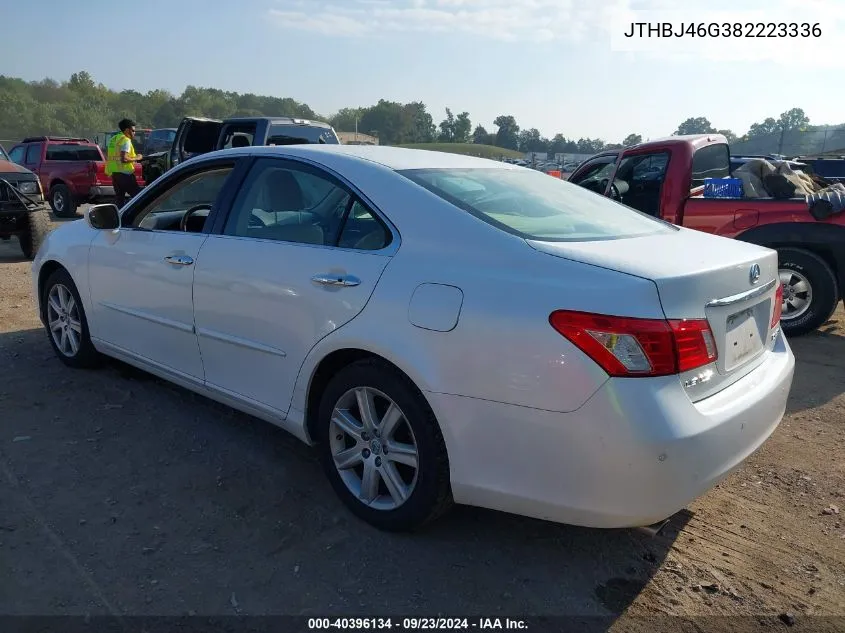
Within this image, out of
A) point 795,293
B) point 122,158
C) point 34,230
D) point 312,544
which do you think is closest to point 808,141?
point 795,293

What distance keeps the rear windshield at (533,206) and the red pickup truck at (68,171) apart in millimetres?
12893

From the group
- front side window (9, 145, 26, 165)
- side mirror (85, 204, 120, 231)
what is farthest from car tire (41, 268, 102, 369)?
front side window (9, 145, 26, 165)

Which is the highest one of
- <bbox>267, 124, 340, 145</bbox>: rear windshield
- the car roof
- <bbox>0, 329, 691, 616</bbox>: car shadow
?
<bbox>267, 124, 340, 145</bbox>: rear windshield

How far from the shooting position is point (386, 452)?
2.77m

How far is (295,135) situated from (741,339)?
29.7ft

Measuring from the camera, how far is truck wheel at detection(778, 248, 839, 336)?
A: 19.1 feet

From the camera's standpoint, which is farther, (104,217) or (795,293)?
(795,293)

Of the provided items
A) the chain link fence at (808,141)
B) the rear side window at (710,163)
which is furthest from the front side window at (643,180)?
the chain link fence at (808,141)

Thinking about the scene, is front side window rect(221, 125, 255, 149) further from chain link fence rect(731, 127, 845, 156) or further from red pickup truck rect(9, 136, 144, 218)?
chain link fence rect(731, 127, 845, 156)

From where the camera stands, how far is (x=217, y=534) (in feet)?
9.19

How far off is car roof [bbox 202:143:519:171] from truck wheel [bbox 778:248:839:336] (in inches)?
142

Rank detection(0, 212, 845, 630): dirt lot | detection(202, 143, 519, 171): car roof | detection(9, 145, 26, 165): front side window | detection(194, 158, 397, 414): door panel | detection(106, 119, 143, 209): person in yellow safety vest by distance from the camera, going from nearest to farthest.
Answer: detection(0, 212, 845, 630): dirt lot
detection(194, 158, 397, 414): door panel
detection(202, 143, 519, 171): car roof
detection(106, 119, 143, 209): person in yellow safety vest
detection(9, 145, 26, 165): front side window

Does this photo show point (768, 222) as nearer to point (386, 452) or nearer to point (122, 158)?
point (386, 452)

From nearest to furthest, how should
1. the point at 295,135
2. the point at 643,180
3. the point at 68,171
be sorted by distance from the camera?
the point at 643,180
the point at 295,135
the point at 68,171
